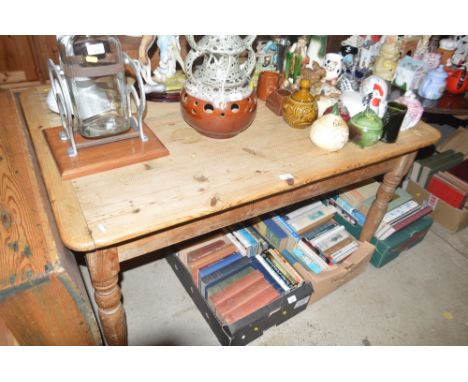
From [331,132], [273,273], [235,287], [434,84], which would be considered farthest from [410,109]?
[235,287]

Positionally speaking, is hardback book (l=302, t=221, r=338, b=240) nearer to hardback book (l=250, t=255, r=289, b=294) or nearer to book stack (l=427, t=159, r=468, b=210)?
hardback book (l=250, t=255, r=289, b=294)

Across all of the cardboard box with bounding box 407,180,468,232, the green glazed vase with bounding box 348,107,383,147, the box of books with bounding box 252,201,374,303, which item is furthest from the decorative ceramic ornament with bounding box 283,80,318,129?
the cardboard box with bounding box 407,180,468,232

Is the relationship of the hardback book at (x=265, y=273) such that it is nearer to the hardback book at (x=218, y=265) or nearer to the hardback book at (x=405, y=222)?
the hardback book at (x=218, y=265)

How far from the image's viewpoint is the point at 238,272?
136cm

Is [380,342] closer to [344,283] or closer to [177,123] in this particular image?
[344,283]

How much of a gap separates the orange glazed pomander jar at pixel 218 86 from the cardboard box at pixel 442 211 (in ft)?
4.39

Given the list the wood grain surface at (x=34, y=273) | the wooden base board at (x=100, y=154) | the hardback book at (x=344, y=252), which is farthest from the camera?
the hardback book at (x=344, y=252)

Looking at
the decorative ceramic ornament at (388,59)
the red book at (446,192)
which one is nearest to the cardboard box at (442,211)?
the red book at (446,192)

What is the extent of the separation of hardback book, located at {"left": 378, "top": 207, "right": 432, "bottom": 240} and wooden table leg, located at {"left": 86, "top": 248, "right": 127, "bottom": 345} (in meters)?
1.20

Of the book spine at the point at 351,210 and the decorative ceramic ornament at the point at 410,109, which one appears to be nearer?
the decorative ceramic ornament at the point at 410,109

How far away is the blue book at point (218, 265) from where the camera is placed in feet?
4.34

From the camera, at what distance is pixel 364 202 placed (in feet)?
5.41

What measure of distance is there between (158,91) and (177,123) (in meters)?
0.17

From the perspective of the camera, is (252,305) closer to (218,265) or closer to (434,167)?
(218,265)
